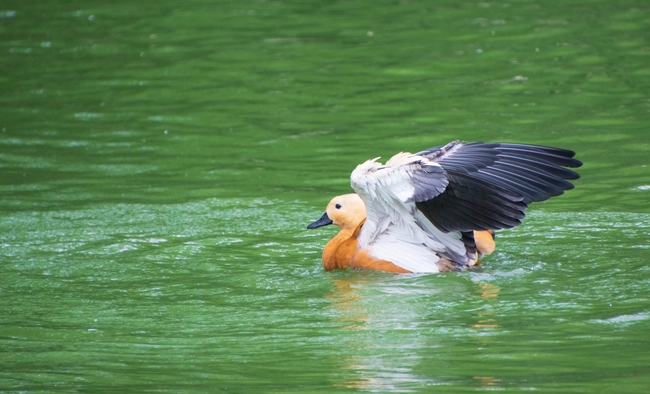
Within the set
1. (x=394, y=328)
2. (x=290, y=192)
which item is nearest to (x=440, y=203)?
(x=394, y=328)

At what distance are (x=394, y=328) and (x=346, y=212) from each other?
2011 mm

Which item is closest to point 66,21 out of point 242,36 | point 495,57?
point 242,36

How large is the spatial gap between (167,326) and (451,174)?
2274 mm

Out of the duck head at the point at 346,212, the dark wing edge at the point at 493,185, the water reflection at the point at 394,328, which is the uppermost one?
the dark wing edge at the point at 493,185

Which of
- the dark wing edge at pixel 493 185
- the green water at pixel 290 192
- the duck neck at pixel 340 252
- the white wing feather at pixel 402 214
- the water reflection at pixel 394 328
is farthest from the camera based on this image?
the duck neck at pixel 340 252

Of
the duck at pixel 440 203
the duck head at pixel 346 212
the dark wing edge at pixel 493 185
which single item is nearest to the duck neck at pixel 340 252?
the duck at pixel 440 203

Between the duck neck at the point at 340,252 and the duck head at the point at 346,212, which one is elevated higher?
the duck head at the point at 346,212

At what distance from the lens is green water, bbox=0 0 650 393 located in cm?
562

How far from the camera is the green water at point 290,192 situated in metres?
5.62

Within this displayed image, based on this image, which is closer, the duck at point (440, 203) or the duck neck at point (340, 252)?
the duck at point (440, 203)

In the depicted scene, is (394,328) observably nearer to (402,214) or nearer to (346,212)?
(402,214)

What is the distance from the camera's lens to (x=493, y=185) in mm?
7250

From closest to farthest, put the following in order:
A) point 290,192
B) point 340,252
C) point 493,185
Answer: point 493,185 < point 340,252 < point 290,192

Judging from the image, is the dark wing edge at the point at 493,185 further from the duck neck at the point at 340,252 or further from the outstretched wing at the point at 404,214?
the duck neck at the point at 340,252
